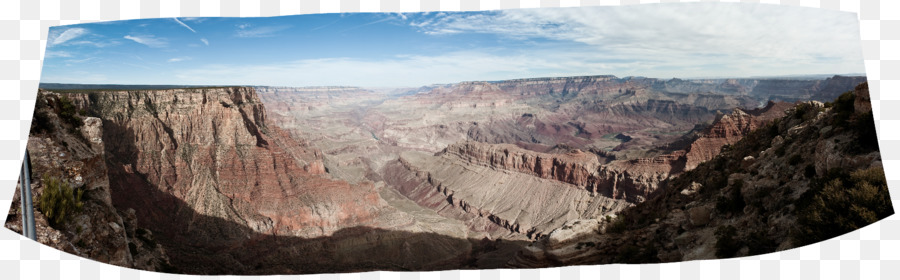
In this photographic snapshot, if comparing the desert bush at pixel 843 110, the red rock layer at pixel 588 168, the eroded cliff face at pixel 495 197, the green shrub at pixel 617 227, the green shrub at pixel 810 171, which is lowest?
the eroded cliff face at pixel 495 197

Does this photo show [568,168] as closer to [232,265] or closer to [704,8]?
[704,8]

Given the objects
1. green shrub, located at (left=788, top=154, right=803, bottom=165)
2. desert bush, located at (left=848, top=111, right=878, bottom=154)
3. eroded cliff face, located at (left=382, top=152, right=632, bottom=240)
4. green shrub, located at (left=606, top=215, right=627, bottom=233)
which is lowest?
eroded cliff face, located at (left=382, top=152, right=632, bottom=240)

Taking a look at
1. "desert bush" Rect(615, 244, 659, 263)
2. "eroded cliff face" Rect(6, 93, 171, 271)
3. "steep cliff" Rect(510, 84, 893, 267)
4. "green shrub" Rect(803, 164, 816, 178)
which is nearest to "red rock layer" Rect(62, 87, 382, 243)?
"eroded cliff face" Rect(6, 93, 171, 271)

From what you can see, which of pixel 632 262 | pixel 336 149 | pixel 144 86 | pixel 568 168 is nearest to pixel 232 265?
pixel 144 86

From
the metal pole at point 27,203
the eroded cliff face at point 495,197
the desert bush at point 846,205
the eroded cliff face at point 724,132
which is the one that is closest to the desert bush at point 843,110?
the desert bush at point 846,205

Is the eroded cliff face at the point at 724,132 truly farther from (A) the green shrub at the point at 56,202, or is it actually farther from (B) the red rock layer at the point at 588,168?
(A) the green shrub at the point at 56,202

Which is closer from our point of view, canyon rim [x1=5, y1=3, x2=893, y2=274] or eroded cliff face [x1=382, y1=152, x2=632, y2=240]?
canyon rim [x1=5, y1=3, x2=893, y2=274]

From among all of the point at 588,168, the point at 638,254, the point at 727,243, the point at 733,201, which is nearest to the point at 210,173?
the point at 638,254

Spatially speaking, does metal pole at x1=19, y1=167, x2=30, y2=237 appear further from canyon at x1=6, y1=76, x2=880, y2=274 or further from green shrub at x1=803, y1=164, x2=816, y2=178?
green shrub at x1=803, y1=164, x2=816, y2=178
